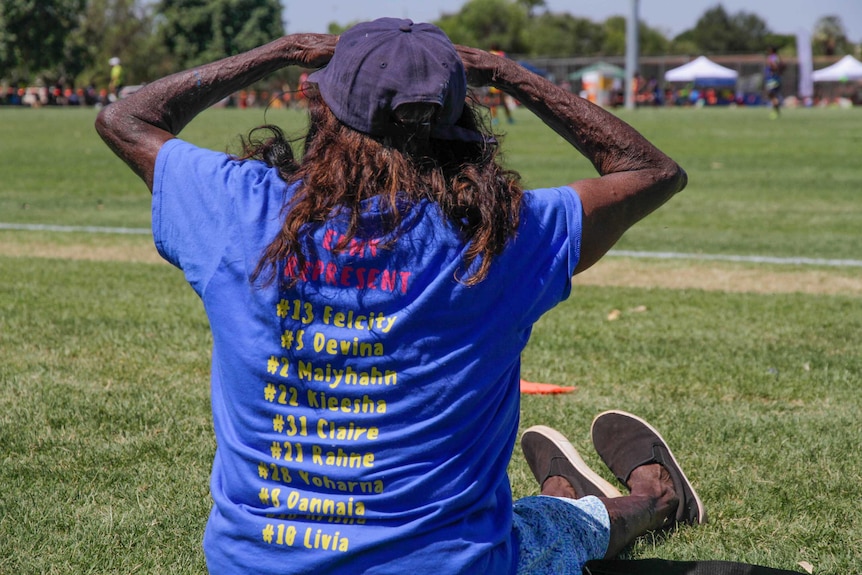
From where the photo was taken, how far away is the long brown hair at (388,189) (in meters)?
1.80

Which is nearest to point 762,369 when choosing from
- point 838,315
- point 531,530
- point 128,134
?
point 838,315

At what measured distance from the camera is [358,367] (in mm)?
1826

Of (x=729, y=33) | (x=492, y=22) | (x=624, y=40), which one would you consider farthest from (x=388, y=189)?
(x=624, y=40)

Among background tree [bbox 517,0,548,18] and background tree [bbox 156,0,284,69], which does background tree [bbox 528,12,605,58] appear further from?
background tree [bbox 156,0,284,69]

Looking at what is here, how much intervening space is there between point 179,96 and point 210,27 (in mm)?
84360

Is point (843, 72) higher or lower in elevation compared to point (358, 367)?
lower

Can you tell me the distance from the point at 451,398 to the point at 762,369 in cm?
348

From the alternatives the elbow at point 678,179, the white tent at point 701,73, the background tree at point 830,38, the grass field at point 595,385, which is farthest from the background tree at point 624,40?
the elbow at point 678,179

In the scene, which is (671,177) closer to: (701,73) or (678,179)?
(678,179)

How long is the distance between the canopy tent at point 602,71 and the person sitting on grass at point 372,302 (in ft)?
239

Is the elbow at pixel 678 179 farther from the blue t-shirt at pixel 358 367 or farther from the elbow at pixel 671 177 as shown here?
the blue t-shirt at pixel 358 367

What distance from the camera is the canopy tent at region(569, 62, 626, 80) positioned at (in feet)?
243

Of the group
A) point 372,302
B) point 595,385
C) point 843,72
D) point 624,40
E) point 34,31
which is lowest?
point 595,385

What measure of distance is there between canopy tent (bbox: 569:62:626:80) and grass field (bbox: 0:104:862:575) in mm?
66286
